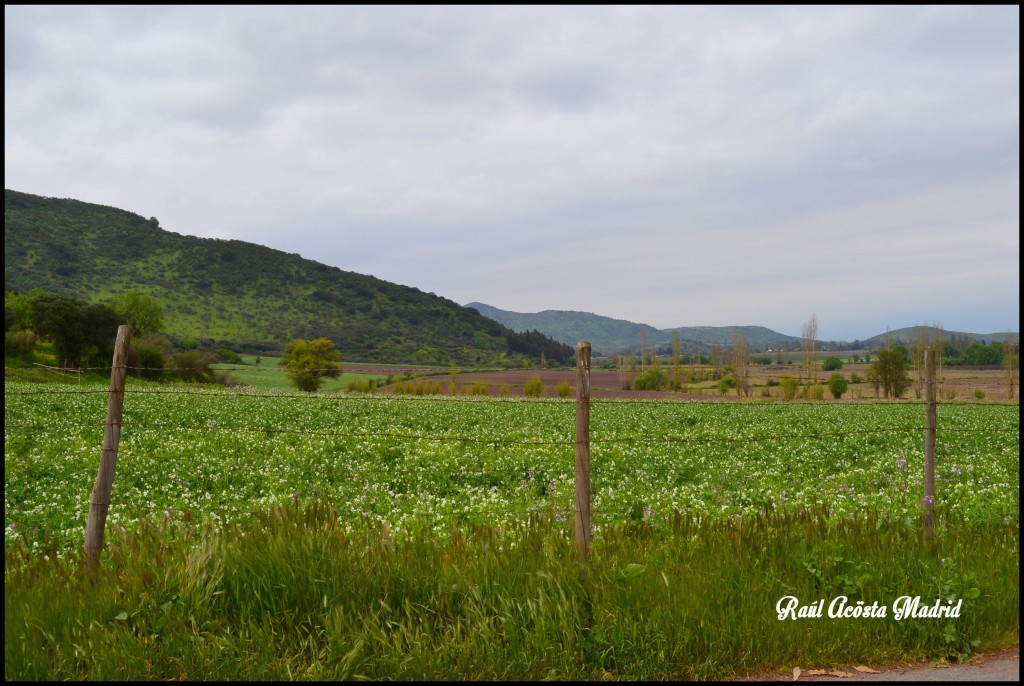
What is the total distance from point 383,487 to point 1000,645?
919cm

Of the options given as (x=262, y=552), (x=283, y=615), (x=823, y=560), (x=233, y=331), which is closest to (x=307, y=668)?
(x=283, y=615)

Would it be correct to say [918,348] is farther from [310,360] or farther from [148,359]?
[148,359]

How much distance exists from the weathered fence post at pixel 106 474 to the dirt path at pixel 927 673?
5.01m

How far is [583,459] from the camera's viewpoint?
18.3 ft

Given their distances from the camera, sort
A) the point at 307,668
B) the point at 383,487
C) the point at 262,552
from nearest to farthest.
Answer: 1. the point at 307,668
2. the point at 262,552
3. the point at 383,487

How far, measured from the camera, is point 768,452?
1872 centimetres

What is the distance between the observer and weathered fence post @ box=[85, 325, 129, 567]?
5.40 m

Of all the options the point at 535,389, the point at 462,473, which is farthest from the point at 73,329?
the point at 462,473

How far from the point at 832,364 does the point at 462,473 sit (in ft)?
323

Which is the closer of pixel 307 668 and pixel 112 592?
pixel 307 668

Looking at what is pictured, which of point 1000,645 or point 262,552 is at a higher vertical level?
point 262,552

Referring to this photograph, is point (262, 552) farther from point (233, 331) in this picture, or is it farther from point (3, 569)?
point (233, 331)

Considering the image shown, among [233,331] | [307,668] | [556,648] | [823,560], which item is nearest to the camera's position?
[307,668]

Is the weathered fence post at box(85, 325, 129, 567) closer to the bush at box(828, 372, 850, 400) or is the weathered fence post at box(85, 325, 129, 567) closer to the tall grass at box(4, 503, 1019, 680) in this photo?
the tall grass at box(4, 503, 1019, 680)
